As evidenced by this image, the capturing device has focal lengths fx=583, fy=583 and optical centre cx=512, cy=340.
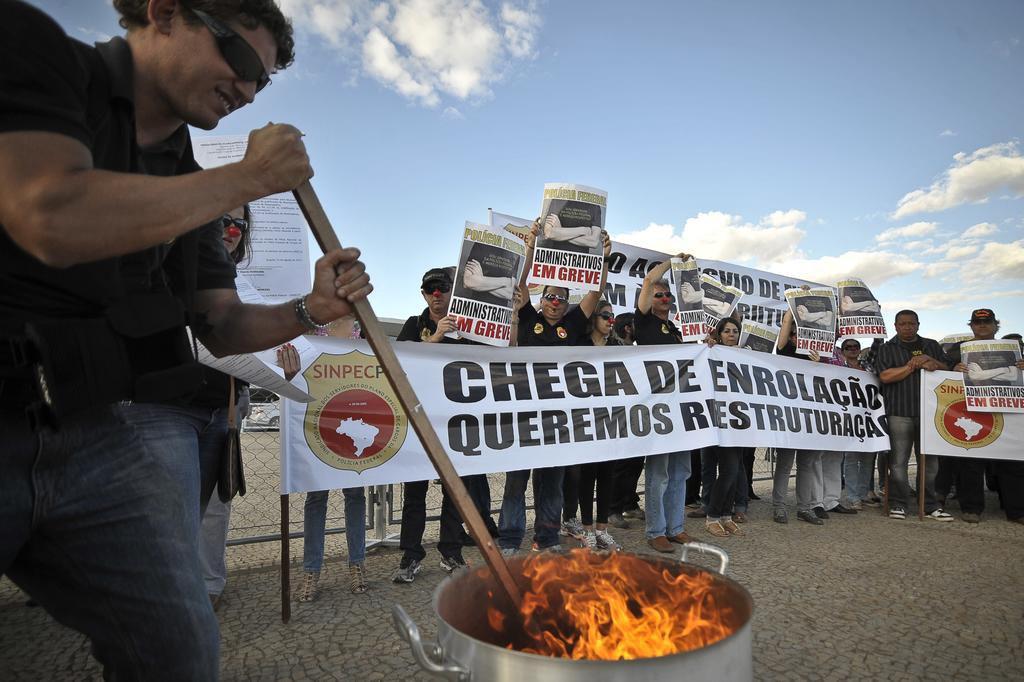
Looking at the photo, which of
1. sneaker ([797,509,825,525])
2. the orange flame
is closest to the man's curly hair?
the orange flame

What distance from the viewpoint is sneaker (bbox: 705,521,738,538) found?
5855 millimetres

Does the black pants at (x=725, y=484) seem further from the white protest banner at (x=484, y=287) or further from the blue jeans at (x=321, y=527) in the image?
the blue jeans at (x=321, y=527)

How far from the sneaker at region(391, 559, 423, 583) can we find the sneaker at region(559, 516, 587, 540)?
5.34ft

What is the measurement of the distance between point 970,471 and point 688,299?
4.04 metres

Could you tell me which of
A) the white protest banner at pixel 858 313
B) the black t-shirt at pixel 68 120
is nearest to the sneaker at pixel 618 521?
the white protest banner at pixel 858 313

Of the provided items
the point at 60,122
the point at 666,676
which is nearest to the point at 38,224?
the point at 60,122

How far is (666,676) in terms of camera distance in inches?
49.1

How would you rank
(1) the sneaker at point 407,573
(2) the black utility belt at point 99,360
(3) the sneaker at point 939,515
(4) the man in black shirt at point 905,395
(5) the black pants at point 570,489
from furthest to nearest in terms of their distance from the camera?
(4) the man in black shirt at point 905,395, (3) the sneaker at point 939,515, (5) the black pants at point 570,489, (1) the sneaker at point 407,573, (2) the black utility belt at point 99,360

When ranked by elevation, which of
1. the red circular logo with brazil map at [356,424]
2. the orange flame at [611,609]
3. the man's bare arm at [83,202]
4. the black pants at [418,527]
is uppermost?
the man's bare arm at [83,202]

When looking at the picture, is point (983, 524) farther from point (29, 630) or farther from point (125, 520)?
point (29, 630)

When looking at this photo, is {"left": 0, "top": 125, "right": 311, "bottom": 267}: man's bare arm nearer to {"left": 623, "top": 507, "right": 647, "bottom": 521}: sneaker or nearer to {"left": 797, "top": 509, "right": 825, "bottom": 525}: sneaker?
{"left": 623, "top": 507, "right": 647, "bottom": 521}: sneaker

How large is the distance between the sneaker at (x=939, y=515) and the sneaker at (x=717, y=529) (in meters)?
3.04

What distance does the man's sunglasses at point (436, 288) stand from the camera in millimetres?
5320

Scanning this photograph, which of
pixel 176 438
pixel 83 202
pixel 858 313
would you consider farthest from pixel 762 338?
pixel 83 202
